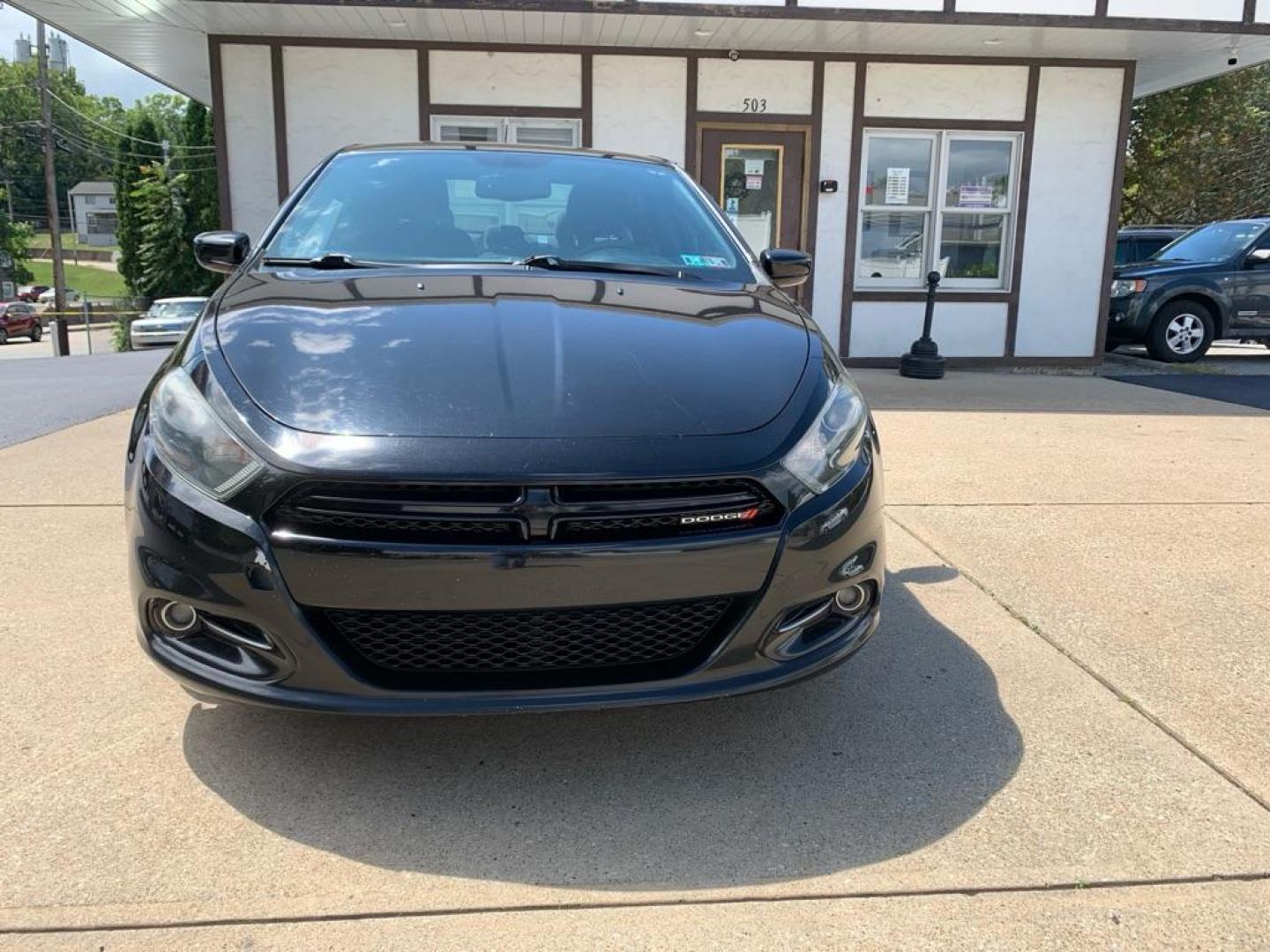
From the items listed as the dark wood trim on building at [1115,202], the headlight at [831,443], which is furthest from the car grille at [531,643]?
the dark wood trim on building at [1115,202]

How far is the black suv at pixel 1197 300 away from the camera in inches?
466

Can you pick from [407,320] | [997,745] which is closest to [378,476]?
[407,320]

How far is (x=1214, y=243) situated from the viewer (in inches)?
488

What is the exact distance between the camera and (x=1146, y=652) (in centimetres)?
329

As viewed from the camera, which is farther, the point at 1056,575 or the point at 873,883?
the point at 1056,575

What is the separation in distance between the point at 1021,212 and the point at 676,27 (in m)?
4.28

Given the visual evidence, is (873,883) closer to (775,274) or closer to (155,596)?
(155,596)

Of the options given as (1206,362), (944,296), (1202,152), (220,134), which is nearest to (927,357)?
(944,296)

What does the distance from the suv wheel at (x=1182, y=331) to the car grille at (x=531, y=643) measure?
11.7 m

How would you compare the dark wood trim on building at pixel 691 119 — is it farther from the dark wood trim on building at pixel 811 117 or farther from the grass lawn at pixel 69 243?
the grass lawn at pixel 69 243

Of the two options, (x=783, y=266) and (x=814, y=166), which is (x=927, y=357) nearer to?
(x=814, y=166)

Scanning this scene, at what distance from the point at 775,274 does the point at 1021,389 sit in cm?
662

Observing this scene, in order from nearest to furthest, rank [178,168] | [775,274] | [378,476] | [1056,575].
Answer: [378,476]
[775,274]
[1056,575]
[178,168]

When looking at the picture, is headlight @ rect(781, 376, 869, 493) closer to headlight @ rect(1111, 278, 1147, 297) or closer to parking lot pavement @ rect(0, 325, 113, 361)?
headlight @ rect(1111, 278, 1147, 297)
